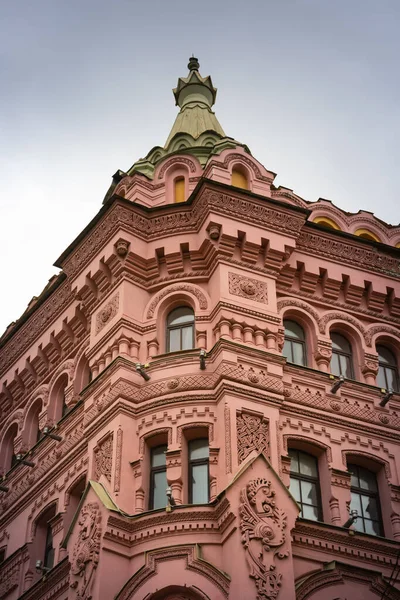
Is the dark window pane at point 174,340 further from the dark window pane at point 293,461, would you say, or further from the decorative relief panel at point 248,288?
the dark window pane at point 293,461

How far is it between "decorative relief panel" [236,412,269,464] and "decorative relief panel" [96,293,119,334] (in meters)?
4.98

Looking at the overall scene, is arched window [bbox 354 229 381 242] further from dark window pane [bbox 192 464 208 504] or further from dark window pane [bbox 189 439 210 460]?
dark window pane [bbox 192 464 208 504]

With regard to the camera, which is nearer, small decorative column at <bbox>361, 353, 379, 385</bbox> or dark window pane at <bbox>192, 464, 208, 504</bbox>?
dark window pane at <bbox>192, 464, 208, 504</bbox>

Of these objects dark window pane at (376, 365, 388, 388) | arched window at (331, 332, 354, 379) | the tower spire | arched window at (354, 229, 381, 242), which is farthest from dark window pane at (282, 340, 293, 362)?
the tower spire

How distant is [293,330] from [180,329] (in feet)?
9.97

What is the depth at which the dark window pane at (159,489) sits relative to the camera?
25531mm

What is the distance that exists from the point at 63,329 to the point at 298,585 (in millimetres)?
11040

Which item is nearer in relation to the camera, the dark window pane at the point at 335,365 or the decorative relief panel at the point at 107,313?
the decorative relief panel at the point at 107,313

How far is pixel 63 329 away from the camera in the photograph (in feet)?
104

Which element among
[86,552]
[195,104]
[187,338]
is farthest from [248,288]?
[195,104]

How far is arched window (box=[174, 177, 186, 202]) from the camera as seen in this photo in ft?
103

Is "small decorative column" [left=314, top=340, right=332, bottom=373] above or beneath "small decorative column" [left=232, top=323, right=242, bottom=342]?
above

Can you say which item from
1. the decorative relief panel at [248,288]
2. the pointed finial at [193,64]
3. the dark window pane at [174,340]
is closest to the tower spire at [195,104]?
the pointed finial at [193,64]

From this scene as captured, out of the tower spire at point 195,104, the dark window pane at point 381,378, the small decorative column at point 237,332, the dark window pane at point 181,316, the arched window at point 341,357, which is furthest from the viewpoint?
the tower spire at point 195,104
